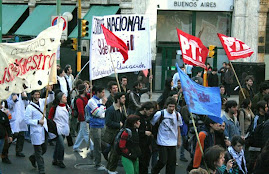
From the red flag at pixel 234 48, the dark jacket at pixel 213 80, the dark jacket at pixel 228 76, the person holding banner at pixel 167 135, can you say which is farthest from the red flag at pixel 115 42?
the dark jacket at pixel 228 76

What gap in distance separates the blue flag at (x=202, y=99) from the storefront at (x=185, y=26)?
1670cm

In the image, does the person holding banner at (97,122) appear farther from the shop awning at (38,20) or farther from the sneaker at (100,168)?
the shop awning at (38,20)

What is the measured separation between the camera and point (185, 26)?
25.4 meters

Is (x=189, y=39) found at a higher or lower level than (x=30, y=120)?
higher

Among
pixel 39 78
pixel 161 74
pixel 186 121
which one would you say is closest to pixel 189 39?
pixel 186 121

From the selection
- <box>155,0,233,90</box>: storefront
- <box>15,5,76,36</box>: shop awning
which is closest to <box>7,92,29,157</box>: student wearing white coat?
<box>155,0,233,90</box>: storefront

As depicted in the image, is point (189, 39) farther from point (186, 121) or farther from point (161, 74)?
point (161, 74)

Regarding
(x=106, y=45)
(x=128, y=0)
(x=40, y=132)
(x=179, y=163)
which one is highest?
(x=128, y=0)

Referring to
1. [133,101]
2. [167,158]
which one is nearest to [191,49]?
[133,101]

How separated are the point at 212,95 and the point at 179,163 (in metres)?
3.73

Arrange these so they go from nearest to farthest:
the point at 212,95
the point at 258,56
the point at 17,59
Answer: the point at 212,95 → the point at 17,59 → the point at 258,56

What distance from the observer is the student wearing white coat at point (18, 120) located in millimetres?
11695

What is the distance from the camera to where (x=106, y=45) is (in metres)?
11.7

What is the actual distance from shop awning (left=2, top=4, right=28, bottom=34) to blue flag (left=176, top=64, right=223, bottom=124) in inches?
844
